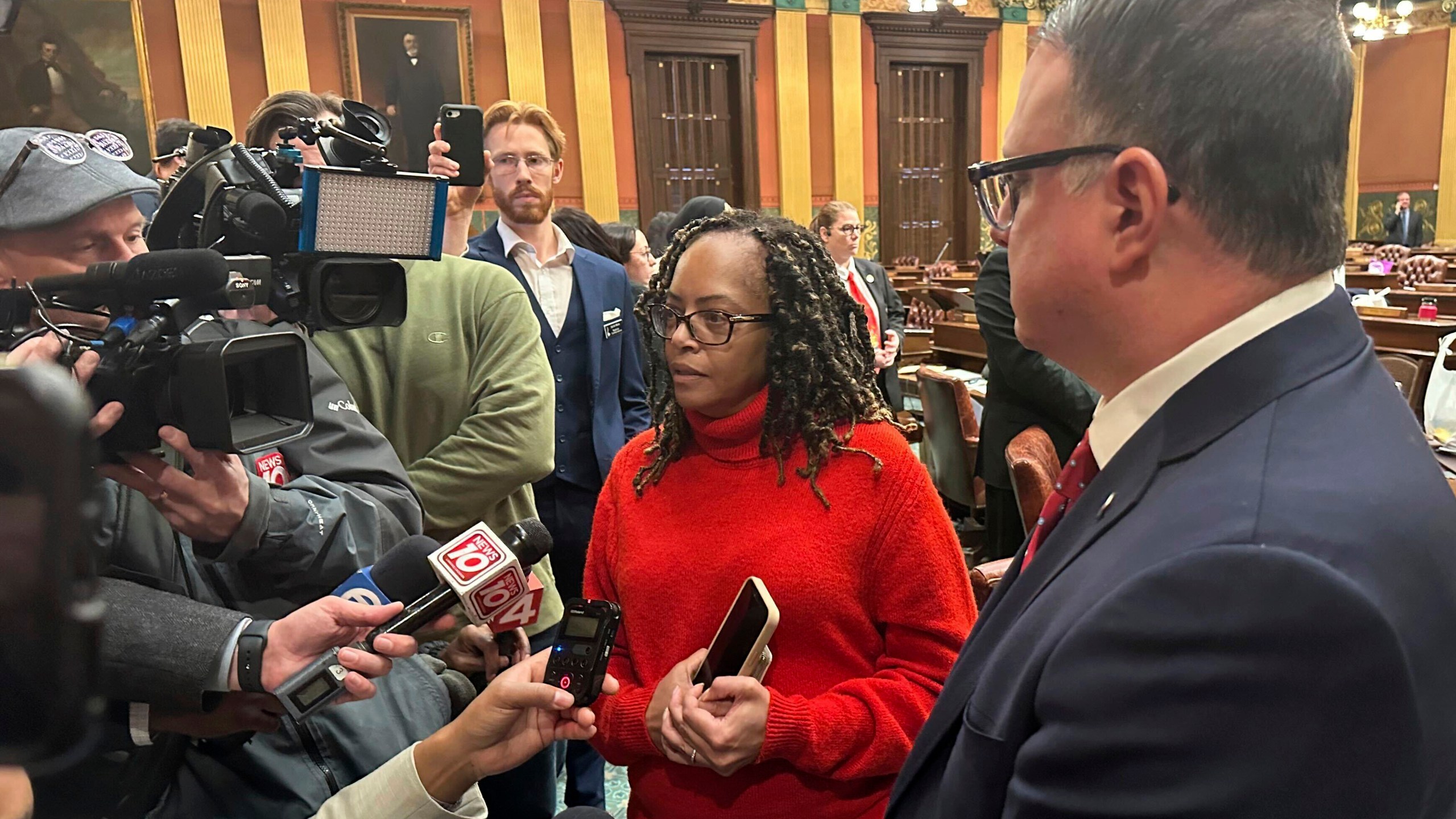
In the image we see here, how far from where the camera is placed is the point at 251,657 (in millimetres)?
1079

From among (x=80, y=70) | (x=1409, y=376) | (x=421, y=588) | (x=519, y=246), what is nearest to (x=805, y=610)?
(x=421, y=588)

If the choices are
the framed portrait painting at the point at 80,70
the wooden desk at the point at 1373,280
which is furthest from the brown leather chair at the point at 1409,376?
the framed portrait painting at the point at 80,70

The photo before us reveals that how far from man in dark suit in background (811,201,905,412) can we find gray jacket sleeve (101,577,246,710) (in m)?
3.10

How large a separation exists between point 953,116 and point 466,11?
713 centimetres

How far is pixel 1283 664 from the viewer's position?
1.86 feet

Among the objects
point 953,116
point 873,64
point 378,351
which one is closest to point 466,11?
point 873,64

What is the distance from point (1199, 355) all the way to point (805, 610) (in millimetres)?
730

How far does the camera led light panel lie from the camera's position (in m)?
1.10

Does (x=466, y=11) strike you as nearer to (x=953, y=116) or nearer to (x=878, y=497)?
(x=953, y=116)

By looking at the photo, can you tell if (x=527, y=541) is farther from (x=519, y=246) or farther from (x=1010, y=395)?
(x=1010, y=395)

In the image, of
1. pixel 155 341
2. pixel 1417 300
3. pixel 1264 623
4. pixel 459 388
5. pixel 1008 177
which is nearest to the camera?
pixel 1264 623

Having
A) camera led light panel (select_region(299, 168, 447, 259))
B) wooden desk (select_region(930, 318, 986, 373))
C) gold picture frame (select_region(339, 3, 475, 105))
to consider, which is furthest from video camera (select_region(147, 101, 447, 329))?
gold picture frame (select_region(339, 3, 475, 105))

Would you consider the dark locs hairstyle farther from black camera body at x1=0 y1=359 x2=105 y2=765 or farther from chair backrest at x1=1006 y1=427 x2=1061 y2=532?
black camera body at x1=0 y1=359 x2=105 y2=765

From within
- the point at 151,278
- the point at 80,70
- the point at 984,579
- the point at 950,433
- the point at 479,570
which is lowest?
the point at 950,433
